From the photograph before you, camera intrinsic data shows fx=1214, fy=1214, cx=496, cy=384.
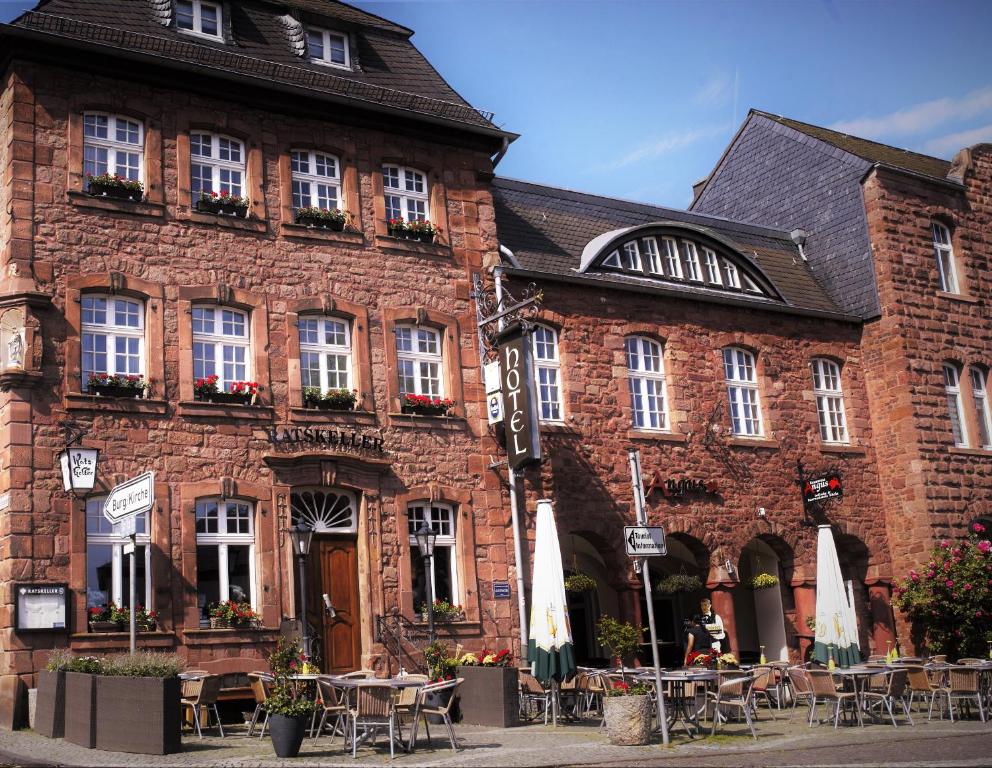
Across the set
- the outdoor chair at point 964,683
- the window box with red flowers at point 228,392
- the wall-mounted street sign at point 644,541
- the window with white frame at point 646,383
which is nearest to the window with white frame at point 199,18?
the window box with red flowers at point 228,392

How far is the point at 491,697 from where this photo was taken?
1602 centimetres

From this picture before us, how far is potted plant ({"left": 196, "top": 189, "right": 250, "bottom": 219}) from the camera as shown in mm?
18344

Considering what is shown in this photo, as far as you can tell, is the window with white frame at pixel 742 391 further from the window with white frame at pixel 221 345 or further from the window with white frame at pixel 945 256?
the window with white frame at pixel 221 345

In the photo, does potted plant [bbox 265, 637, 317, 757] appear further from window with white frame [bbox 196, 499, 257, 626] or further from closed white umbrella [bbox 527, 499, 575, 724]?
window with white frame [bbox 196, 499, 257, 626]

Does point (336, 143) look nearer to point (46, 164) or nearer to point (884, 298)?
point (46, 164)

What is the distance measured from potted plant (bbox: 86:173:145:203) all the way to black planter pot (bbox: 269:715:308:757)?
28.2 feet

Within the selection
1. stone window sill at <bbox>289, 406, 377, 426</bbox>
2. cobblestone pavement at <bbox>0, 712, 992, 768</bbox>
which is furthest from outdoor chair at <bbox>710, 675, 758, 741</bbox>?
stone window sill at <bbox>289, 406, 377, 426</bbox>

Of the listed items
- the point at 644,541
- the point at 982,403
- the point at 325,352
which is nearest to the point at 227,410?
the point at 325,352

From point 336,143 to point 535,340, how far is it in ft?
16.0

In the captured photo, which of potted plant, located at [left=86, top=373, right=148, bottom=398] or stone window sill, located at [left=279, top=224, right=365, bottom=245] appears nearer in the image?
potted plant, located at [left=86, top=373, right=148, bottom=398]

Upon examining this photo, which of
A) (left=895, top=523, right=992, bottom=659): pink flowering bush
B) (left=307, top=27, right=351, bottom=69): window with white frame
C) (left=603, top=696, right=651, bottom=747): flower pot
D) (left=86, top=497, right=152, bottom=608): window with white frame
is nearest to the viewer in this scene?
(left=603, top=696, right=651, bottom=747): flower pot

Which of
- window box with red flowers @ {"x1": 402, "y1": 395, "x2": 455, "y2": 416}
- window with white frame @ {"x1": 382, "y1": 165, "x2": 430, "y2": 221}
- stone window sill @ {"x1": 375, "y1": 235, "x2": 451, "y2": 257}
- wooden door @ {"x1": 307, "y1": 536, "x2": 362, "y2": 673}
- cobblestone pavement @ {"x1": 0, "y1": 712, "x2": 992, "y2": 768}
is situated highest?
window with white frame @ {"x1": 382, "y1": 165, "x2": 430, "y2": 221}

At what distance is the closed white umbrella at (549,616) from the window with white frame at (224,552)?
13.5ft

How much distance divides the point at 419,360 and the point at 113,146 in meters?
5.70
